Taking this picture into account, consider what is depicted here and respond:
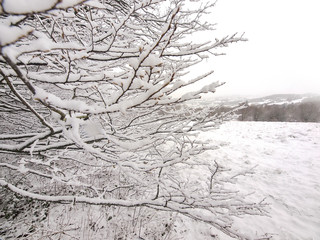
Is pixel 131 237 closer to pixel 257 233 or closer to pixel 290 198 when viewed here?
pixel 257 233

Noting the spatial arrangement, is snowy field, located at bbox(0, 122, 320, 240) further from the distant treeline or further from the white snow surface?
the distant treeline

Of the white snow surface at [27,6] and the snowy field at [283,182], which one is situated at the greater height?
the white snow surface at [27,6]

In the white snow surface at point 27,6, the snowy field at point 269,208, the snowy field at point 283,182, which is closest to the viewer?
the white snow surface at point 27,6

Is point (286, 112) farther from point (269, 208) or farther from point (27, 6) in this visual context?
point (27, 6)

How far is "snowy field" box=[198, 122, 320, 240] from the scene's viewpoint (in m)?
2.86

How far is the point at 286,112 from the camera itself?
832 inches

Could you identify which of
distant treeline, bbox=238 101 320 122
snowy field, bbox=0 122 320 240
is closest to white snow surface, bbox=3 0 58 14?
snowy field, bbox=0 122 320 240

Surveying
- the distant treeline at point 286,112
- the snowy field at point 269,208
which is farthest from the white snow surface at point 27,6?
the distant treeline at point 286,112

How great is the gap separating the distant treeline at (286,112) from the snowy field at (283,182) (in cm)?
1156

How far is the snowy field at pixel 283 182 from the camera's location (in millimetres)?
2859

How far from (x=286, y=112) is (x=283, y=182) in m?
21.2

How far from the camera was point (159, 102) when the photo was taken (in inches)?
31.7

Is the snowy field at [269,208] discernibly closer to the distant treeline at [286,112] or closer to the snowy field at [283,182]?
the snowy field at [283,182]

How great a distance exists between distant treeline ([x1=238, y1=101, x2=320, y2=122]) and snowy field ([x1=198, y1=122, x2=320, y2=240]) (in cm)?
1156
